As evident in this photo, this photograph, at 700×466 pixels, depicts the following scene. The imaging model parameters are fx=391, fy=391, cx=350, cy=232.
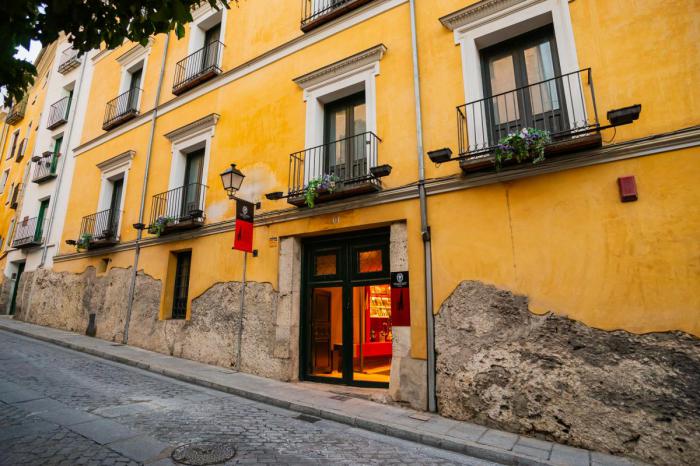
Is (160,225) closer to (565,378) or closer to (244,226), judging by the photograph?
(244,226)

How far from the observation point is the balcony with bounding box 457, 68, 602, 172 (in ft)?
18.5

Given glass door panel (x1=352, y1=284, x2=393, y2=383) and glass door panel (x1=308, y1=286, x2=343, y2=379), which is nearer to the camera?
glass door panel (x1=352, y1=284, x2=393, y2=383)

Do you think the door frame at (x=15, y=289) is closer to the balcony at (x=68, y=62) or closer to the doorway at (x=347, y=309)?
the balcony at (x=68, y=62)

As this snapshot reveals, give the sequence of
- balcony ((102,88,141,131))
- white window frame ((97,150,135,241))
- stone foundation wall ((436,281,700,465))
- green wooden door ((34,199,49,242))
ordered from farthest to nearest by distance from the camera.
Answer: green wooden door ((34,199,49,242)) < balcony ((102,88,141,131)) < white window frame ((97,150,135,241)) < stone foundation wall ((436,281,700,465))

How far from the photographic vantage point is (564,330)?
211 inches

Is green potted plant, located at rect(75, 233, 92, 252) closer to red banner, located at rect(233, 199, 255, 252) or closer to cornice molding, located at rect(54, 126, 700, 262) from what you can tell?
cornice molding, located at rect(54, 126, 700, 262)

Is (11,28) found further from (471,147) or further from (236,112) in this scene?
(236,112)

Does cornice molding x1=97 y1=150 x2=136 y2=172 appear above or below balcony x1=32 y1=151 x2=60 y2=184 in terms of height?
below

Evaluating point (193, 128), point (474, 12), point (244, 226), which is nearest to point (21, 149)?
point (193, 128)

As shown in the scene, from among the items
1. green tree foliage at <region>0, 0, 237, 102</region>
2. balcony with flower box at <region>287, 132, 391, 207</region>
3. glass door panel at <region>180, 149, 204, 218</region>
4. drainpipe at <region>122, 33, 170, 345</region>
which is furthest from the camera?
drainpipe at <region>122, 33, 170, 345</region>

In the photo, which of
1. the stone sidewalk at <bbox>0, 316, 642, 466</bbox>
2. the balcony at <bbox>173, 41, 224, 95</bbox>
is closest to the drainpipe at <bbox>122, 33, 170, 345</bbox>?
the balcony at <bbox>173, 41, 224, 95</bbox>

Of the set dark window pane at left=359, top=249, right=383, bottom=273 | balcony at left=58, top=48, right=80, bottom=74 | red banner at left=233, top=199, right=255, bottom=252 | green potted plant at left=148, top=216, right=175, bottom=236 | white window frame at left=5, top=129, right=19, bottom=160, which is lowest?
dark window pane at left=359, top=249, right=383, bottom=273

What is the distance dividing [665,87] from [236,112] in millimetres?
9250

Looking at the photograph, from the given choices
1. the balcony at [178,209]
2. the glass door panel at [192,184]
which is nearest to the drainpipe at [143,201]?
the balcony at [178,209]
